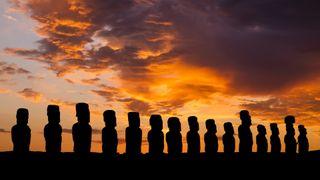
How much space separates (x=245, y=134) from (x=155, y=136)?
650cm

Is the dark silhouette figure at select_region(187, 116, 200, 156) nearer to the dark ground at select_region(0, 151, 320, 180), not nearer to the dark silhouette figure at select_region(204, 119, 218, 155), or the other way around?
the dark ground at select_region(0, 151, 320, 180)

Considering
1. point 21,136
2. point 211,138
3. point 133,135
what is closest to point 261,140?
point 211,138

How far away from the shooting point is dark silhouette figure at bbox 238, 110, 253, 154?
27125mm

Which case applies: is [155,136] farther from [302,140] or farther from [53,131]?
[302,140]

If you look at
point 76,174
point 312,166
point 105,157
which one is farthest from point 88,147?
point 312,166

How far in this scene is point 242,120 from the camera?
27906mm

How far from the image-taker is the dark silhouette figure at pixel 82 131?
19266mm

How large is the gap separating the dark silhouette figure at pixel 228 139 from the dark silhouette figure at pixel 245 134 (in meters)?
0.37

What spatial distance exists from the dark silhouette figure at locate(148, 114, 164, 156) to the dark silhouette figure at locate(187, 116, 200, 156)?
2334mm

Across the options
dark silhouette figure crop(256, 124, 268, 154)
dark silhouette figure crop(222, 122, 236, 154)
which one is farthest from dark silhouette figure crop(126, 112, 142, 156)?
dark silhouette figure crop(256, 124, 268, 154)

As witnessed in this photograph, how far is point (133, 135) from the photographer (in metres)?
21.2

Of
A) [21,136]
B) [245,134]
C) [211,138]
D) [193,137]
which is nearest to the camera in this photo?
[21,136]

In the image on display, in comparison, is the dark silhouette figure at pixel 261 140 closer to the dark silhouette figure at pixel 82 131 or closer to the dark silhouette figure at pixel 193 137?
the dark silhouette figure at pixel 193 137

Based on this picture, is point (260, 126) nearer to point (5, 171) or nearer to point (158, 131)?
point (158, 131)
